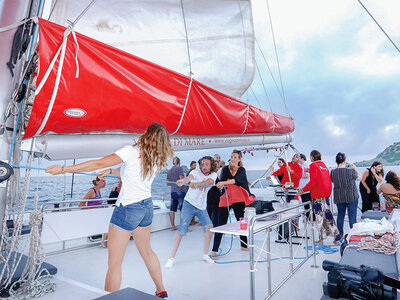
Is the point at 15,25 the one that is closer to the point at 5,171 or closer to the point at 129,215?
the point at 5,171

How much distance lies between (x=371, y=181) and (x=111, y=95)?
5.67 m

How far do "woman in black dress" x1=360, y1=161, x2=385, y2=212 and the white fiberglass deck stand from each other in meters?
2.35

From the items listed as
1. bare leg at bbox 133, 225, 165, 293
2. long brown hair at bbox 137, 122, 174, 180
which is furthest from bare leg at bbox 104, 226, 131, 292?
long brown hair at bbox 137, 122, 174, 180

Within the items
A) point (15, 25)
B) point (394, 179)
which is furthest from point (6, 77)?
point (394, 179)

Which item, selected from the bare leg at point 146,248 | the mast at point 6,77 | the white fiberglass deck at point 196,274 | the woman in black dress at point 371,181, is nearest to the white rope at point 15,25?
the mast at point 6,77

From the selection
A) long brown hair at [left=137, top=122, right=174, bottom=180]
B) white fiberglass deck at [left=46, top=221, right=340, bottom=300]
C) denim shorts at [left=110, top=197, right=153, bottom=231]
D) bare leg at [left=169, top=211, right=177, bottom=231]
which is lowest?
white fiberglass deck at [left=46, top=221, right=340, bottom=300]

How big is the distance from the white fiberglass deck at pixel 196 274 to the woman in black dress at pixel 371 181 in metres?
2.35

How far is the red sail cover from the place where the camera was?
1.60 meters

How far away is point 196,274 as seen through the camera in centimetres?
331

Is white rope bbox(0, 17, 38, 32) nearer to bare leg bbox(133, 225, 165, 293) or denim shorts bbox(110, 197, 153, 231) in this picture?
denim shorts bbox(110, 197, 153, 231)

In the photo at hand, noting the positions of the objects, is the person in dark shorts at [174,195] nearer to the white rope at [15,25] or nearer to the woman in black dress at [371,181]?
the woman in black dress at [371,181]

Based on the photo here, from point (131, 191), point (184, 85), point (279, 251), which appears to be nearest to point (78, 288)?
point (131, 191)

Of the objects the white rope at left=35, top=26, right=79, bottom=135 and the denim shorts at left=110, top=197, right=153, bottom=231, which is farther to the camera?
the denim shorts at left=110, top=197, right=153, bottom=231

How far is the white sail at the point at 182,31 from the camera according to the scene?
6.94ft
